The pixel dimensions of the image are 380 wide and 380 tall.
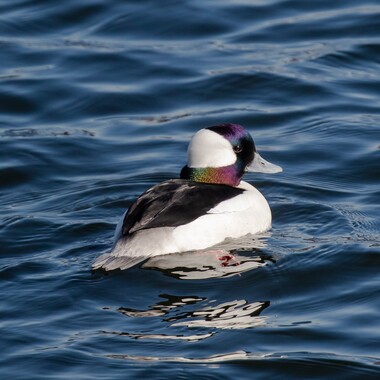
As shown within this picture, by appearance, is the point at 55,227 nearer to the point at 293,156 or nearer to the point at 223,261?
the point at 223,261

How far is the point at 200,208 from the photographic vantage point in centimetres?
1036

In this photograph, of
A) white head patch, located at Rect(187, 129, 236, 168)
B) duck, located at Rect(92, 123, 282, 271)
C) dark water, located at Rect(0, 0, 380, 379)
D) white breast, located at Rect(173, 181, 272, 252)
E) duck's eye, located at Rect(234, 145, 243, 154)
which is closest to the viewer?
dark water, located at Rect(0, 0, 380, 379)

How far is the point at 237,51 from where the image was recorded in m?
16.3

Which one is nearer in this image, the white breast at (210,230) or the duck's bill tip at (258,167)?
the white breast at (210,230)

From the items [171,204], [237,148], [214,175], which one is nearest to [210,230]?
[171,204]

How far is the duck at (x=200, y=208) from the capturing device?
9930 mm

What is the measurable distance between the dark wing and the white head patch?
0.92ft

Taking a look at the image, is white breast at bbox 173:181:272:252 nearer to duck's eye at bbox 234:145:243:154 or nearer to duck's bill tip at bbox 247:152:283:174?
duck's bill tip at bbox 247:152:283:174

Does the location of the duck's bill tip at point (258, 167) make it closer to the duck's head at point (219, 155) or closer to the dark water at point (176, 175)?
the duck's head at point (219, 155)

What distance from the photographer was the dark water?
8.38 m

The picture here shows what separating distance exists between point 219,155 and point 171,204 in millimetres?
954

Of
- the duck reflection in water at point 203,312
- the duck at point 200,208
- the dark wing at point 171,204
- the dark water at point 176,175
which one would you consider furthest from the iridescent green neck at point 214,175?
the duck reflection in water at point 203,312

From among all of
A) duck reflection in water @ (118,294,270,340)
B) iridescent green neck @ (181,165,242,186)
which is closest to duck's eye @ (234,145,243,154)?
iridescent green neck @ (181,165,242,186)

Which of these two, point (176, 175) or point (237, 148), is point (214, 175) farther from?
point (176, 175)
